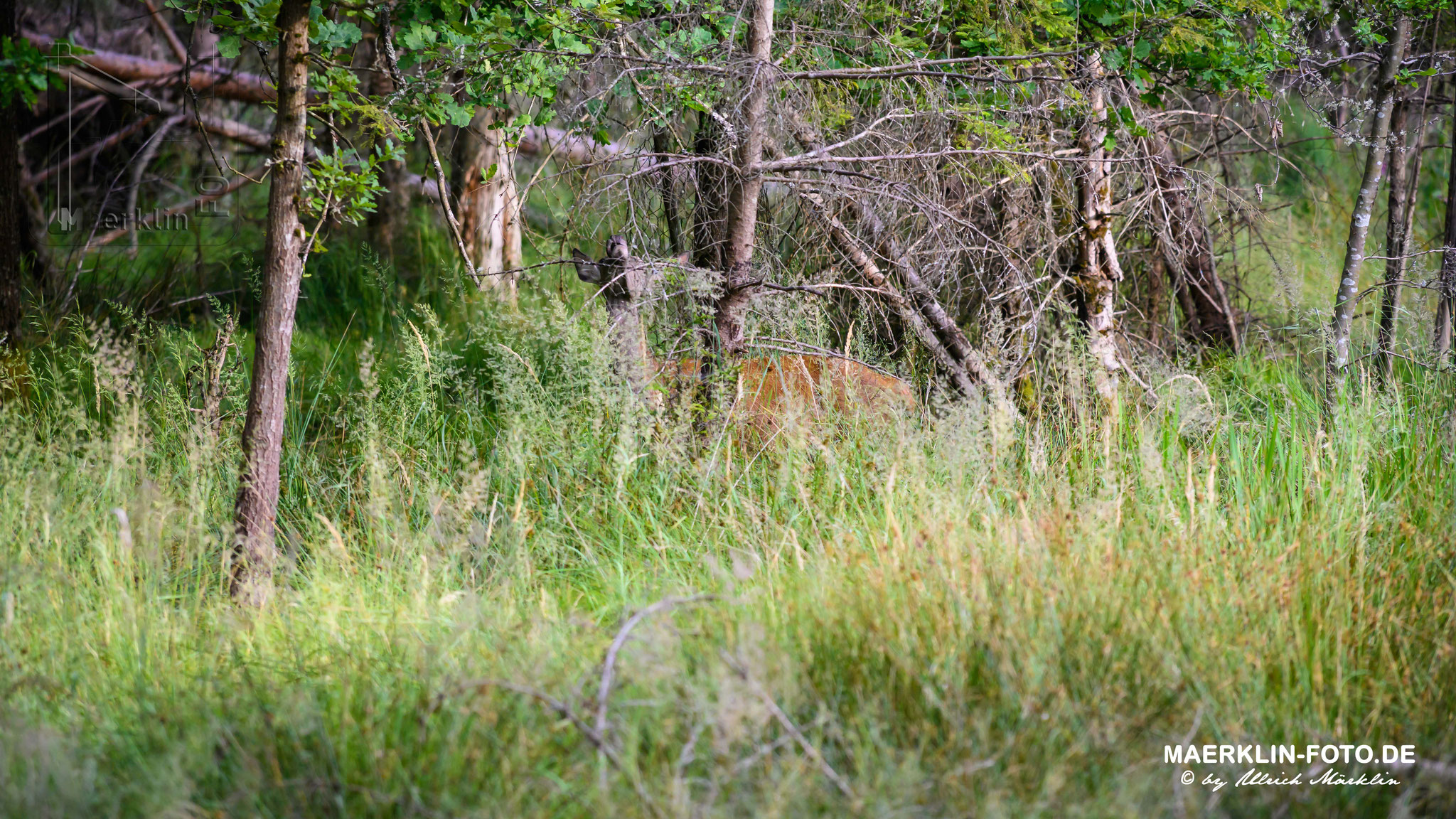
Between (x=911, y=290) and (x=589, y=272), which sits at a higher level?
(x=589, y=272)

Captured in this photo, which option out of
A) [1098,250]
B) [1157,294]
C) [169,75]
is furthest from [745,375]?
[169,75]

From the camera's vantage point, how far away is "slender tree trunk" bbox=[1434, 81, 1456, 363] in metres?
4.54

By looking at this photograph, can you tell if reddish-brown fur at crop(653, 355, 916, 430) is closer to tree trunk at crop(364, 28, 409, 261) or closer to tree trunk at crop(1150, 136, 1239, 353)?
tree trunk at crop(1150, 136, 1239, 353)

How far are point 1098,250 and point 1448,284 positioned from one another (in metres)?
1.55

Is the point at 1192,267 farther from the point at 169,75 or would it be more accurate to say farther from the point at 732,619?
the point at 169,75

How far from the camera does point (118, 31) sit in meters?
10.5

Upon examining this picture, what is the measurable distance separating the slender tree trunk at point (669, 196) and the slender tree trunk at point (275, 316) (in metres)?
1.38

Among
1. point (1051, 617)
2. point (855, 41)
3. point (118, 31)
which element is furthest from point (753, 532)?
point (118, 31)

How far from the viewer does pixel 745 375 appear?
4.12 m

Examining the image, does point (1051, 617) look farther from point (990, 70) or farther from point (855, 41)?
point (855, 41)

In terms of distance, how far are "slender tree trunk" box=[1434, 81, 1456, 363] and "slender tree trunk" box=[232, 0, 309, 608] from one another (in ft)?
15.0

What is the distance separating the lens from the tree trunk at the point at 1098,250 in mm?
4621

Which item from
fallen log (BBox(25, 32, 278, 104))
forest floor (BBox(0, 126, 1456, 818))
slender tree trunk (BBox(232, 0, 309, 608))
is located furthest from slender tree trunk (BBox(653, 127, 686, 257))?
fallen log (BBox(25, 32, 278, 104))

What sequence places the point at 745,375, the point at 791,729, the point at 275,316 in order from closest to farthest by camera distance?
the point at 791,729 → the point at 275,316 → the point at 745,375
